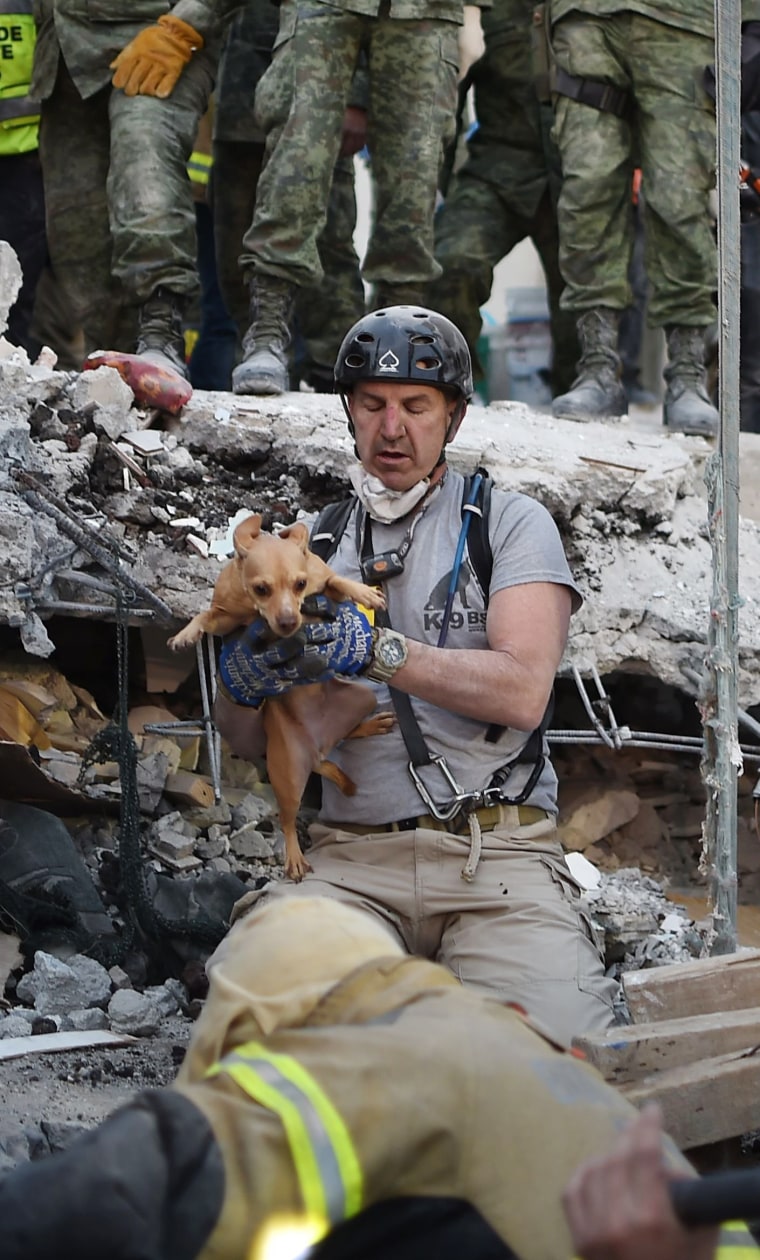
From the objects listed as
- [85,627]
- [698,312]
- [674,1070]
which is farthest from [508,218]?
[674,1070]

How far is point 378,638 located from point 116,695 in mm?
2320

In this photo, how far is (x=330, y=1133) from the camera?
1.50 metres

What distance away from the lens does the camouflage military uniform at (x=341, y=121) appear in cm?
560

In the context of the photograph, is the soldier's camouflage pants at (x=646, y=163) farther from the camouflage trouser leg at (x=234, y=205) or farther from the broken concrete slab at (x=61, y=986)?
the broken concrete slab at (x=61, y=986)

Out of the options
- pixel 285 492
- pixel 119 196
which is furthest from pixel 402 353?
pixel 119 196

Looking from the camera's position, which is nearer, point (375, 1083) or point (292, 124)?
point (375, 1083)

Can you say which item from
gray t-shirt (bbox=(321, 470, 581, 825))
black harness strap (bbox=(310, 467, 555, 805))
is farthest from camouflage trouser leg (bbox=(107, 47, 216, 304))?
gray t-shirt (bbox=(321, 470, 581, 825))

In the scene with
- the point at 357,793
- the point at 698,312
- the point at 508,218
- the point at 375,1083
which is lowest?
the point at 357,793

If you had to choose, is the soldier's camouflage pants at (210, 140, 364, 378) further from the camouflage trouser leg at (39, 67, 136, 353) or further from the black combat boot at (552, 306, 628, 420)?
the black combat boot at (552, 306, 628, 420)

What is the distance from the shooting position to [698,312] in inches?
235

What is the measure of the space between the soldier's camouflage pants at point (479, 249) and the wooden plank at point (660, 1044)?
4407mm

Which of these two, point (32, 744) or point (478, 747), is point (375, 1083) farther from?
point (32, 744)

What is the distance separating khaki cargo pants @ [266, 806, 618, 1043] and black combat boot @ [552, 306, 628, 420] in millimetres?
3004

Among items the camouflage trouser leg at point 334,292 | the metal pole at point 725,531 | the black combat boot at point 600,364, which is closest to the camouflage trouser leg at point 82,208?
the camouflage trouser leg at point 334,292
